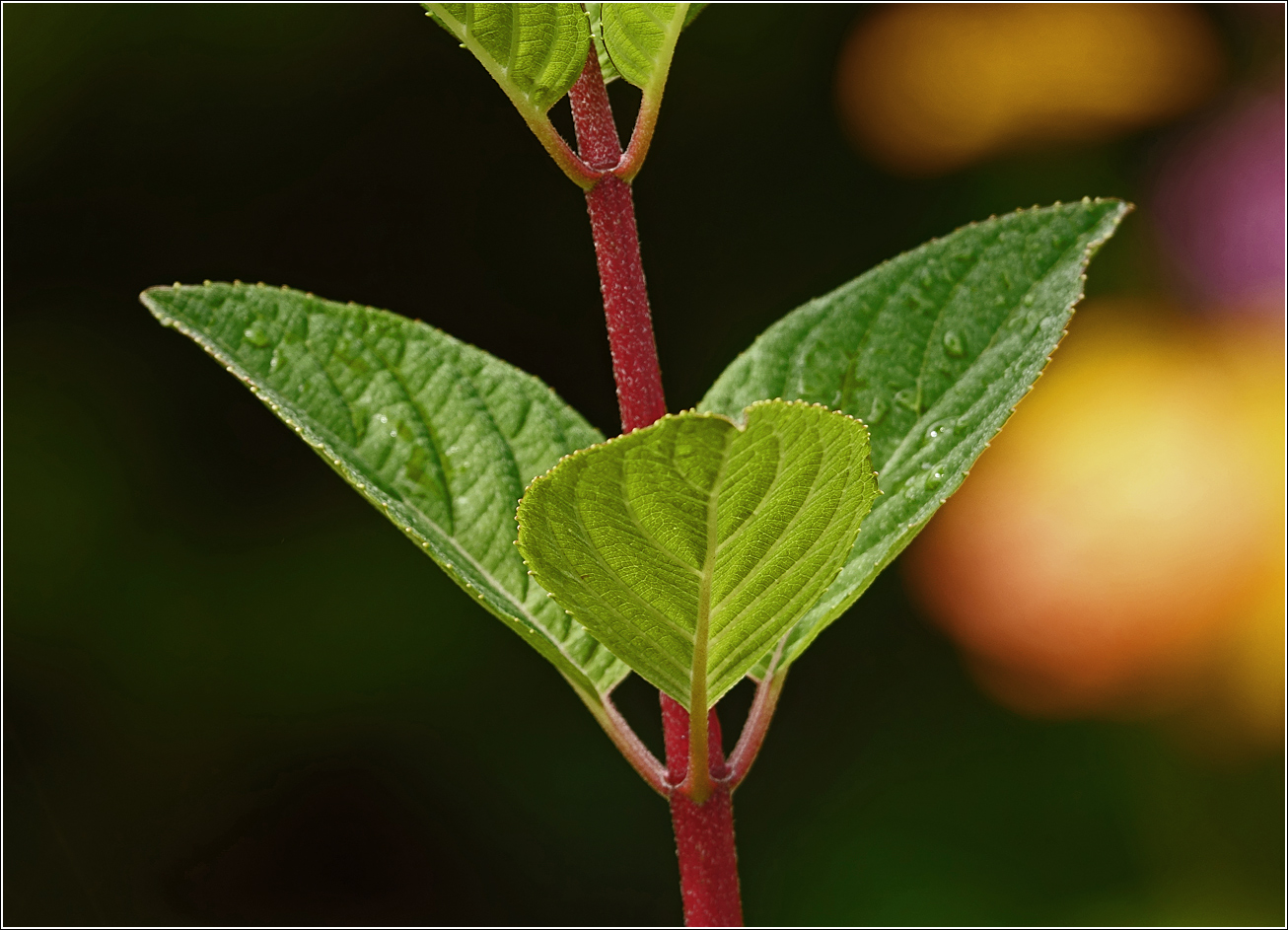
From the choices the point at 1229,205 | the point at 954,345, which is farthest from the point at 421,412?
the point at 1229,205

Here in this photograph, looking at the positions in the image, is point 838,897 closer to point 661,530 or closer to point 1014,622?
point 1014,622

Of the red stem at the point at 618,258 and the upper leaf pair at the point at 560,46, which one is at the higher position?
the upper leaf pair at the point at 560,46

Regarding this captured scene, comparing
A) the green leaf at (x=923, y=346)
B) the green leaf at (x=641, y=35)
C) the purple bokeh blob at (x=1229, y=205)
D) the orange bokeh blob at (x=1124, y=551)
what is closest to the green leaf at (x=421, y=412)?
the green leaf at (x=923, y=346)

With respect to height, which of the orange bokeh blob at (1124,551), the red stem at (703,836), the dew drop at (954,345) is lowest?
the orange bokeh blob at (1124,551)

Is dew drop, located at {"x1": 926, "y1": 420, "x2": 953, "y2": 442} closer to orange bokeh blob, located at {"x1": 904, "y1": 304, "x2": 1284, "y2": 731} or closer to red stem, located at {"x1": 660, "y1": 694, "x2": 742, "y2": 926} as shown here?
red stem, located at {"x1": 660, "y1": 694, "x2": 742, "y2": 926}

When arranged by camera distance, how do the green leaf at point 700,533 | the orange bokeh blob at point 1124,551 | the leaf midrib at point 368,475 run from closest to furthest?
1. the green leaf at point 700,533
2. the leaf midrib at point 368,475
3. the orange bokeh blob at point 1124,551

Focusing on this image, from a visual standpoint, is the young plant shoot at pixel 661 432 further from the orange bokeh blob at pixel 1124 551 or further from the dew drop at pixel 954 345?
the orange bokeh blob at pixel 1124 551

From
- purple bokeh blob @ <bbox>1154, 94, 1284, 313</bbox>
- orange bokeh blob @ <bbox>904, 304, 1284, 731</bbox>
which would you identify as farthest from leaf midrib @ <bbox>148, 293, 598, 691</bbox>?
purple bokeh blob @ <bbox>1154, 94, 1284, 313</bbox>

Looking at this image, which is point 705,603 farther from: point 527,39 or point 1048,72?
point 1048,72

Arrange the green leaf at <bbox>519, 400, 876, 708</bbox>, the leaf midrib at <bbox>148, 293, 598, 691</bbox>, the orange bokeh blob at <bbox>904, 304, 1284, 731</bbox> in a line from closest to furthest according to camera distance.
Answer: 1. the green leaf at <bbox>519, 400, 876, 708</bbox>
2. the leaf midrib at <bbox>148, 293, 598, 691</bbox>
3. the orange bokeh blob at <bbox>904, 304, 1284, 731</bbox>
